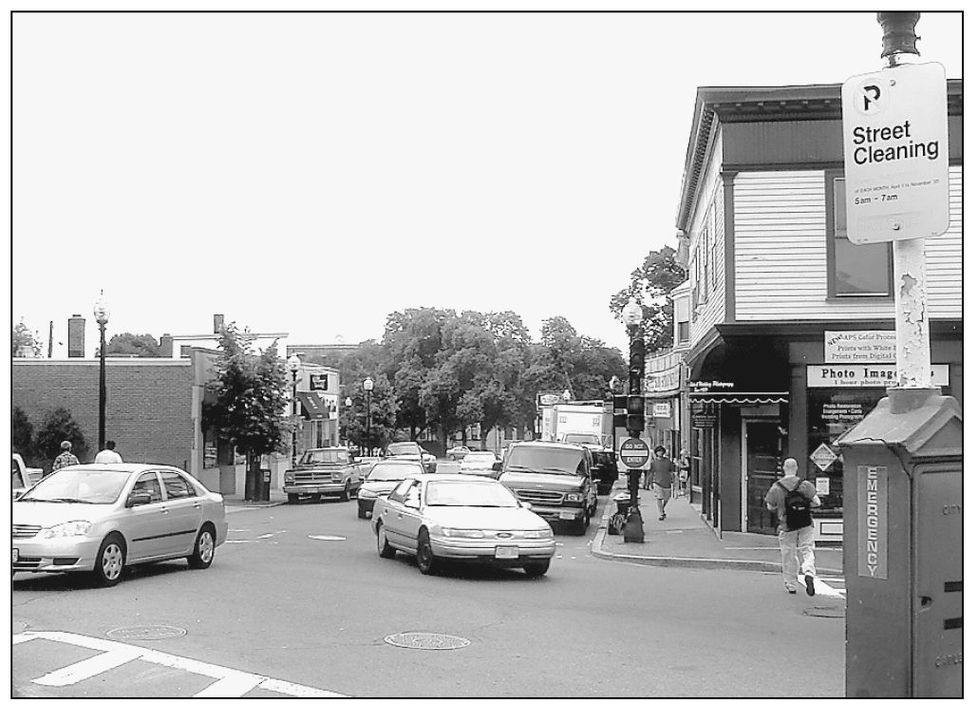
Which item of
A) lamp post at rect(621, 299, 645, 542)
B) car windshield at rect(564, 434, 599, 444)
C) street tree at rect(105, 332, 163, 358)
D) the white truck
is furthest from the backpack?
street tree at rect(105, 332, 163, 358)

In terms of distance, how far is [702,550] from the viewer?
19938 millimetres

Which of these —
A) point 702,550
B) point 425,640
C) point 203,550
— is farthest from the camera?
point 702,550

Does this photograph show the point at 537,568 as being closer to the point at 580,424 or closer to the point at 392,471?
the point at 392,471

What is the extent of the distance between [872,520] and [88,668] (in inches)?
234

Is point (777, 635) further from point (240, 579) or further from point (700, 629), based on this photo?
point (240, 579)

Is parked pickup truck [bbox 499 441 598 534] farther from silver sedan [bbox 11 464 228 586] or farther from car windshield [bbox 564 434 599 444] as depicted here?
car windshield [bbox 564 434 599 444]

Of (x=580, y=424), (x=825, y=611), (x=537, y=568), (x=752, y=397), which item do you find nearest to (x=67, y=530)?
(x=537, y=568)

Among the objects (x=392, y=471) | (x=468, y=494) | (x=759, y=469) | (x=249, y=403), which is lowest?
(x=392, y=471)

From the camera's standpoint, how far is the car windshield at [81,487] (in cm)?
1442

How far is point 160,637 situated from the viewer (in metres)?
10.6

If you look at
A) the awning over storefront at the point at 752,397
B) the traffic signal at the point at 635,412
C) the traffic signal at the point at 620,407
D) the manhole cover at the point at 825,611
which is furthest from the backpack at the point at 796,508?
the traffic signal at the point at 620,407

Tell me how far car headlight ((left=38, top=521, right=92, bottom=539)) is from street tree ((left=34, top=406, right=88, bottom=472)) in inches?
905

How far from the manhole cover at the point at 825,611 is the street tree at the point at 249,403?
79.9ft

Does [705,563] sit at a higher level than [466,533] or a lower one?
lower
